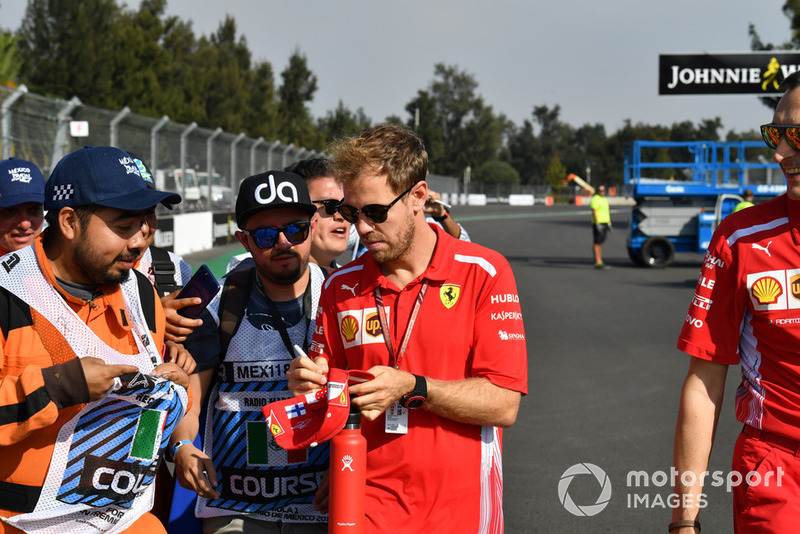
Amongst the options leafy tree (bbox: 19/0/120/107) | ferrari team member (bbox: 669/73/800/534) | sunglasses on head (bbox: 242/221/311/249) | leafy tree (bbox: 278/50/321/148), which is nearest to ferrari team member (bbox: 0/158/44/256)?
sunglasses on head (bbox: 242/221/311/249)

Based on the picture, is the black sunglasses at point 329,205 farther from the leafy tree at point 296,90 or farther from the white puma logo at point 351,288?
the leafy tree at point 296,90

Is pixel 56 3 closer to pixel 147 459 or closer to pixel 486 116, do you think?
pixel 147 459

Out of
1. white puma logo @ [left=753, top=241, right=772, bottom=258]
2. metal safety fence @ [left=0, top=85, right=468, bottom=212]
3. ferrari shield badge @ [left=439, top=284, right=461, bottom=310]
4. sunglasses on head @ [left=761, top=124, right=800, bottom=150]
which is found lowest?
ferrari shield badge @ [left=439, top=284, right=461, bottom=310]

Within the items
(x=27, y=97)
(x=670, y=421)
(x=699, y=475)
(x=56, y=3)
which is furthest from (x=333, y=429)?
Result: (x=56, y=3)

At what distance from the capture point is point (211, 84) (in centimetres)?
6600

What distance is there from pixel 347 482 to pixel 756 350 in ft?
4.17

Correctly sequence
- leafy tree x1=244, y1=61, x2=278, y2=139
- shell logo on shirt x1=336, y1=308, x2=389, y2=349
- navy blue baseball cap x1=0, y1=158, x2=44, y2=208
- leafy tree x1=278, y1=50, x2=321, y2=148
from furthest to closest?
leafy tree x1=278, y1=50, x2=321, y2=148
leafy tree x1=244, y1=61, x2=278, y2=139
navy blue baseball cap x1=0, y1=158, x2=44, y2=208
shell logo on shirt x1=336, y1=308, x2=389, y2=349

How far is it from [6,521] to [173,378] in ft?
1.98

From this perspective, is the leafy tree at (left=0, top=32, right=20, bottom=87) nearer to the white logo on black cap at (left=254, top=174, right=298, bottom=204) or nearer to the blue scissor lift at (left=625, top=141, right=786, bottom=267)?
the blue scissor lift at (left=625, top=141, right=786, bottom=267)

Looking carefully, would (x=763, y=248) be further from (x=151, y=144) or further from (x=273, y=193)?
(x=151, y=144)

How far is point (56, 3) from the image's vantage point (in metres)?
49.9

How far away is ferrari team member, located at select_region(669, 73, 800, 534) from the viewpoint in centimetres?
A: 248

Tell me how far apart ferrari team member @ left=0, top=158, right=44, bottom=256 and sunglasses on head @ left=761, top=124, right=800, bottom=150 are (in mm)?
3484

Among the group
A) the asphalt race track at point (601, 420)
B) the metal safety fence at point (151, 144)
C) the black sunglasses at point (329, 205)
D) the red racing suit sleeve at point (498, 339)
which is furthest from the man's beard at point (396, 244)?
the metal safety fence at point (151, 144)
